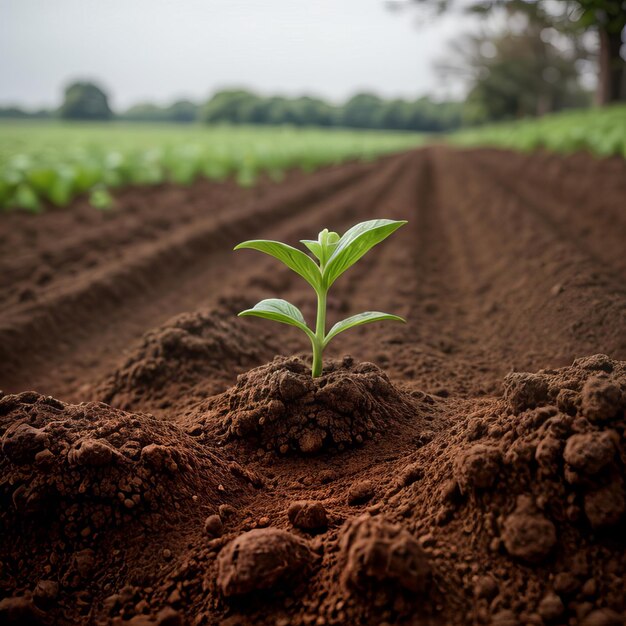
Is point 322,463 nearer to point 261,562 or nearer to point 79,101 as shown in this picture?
point 261,562

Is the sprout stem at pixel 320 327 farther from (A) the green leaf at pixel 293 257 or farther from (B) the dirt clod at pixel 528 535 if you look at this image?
(B) the dirt clod at pixel 528 535

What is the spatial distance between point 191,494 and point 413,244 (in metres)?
4.36

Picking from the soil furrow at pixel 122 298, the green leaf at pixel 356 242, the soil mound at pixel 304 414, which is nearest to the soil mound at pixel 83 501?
the soil mound at pixel 304 414

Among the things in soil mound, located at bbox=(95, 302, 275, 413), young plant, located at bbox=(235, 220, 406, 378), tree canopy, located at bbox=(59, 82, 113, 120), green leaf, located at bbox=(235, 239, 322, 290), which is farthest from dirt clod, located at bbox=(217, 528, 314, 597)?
tree canopy, located at bbox=(59, 82, 113, 120)

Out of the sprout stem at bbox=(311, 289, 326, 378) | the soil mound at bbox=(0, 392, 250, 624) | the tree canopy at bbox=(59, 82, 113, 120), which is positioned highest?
the tree canopy at bbox=(59, 82, 113, 120)

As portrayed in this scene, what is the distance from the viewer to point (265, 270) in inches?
173

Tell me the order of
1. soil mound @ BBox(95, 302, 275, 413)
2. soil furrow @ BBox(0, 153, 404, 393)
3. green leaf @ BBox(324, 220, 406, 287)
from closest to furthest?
1. green leaf @ BBox(324, 220, 406, 287)
2. soil mound @ BBox(95, 302, 275, 413)
3. soil furrow @ BBox(0, 153, 404, 393)

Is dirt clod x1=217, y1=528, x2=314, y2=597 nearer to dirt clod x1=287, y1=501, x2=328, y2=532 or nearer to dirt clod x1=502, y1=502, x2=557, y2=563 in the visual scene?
dirt clod x1=287, y1=501, x2=328, y2=532

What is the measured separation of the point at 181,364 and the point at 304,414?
0.93 meters

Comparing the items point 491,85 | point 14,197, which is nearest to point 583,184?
point 14,197

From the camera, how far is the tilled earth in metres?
1.09

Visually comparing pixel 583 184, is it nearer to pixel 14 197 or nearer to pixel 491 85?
pixel 14 197

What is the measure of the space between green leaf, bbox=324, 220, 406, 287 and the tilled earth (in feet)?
1.33

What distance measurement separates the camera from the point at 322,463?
172 centimetres
